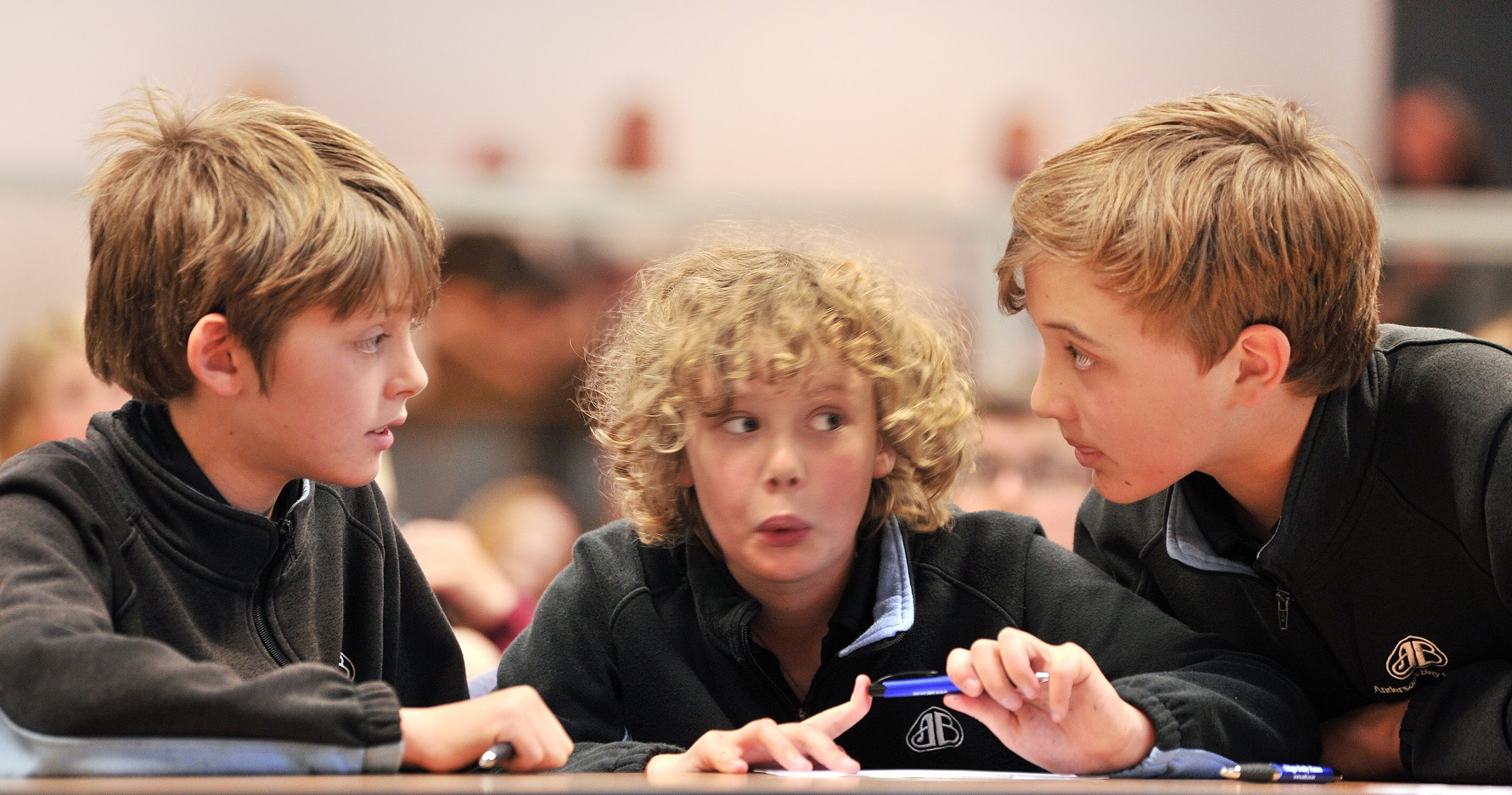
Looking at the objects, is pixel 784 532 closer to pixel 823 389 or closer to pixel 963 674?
pixel 823 389

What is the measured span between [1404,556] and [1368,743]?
0.65 ft

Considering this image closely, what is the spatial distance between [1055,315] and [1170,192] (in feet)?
0.53

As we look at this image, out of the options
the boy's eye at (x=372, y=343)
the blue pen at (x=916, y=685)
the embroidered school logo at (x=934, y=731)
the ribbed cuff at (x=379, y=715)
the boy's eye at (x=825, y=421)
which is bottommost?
the embroidered school logo at (x=934, y=731)

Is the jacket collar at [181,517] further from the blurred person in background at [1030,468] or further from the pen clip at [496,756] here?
the blurred person in background at [1030,468]

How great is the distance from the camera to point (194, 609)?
1.19m

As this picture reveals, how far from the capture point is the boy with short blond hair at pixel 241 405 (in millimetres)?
1089

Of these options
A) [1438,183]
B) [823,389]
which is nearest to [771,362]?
[823,389]

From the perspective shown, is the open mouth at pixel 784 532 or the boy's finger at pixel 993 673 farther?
the open mouth at pixel 784 532

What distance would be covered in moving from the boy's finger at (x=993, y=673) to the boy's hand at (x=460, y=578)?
1187 millimetres

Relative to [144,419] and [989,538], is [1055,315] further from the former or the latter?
[144,419]

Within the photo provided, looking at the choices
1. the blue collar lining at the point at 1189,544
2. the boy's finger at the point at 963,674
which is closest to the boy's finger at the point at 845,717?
the boy's finger at the point at 963,674

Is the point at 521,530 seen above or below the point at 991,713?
below

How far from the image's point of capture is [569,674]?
1.38 meters

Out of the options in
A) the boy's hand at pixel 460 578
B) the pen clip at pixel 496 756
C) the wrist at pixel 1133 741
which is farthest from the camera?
the boy's hand at pixel 460 578
